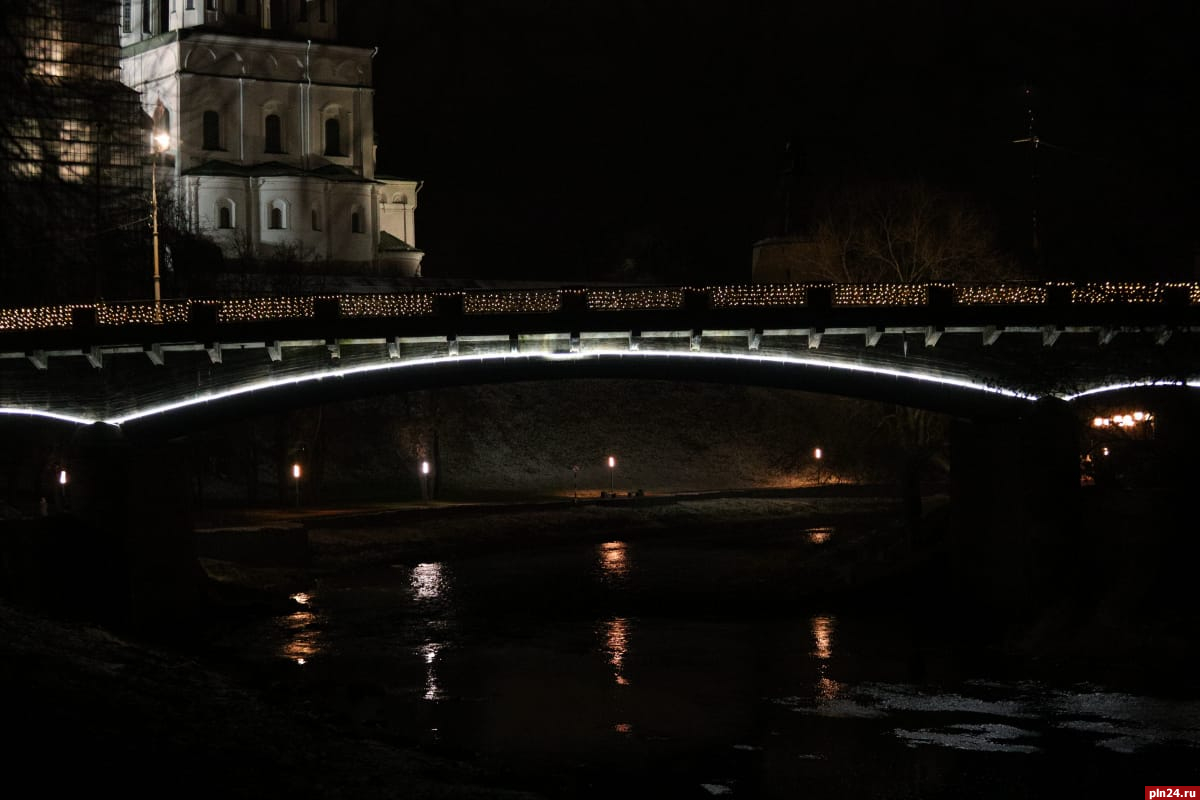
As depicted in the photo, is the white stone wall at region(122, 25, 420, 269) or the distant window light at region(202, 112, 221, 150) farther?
the distant window light at region(202, 112, 221, 150)

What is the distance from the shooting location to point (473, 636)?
40.9 meters

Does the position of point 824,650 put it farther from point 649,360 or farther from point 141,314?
point 141,314

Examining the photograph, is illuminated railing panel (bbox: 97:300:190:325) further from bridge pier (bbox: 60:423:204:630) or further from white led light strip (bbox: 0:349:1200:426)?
bridge pier (bbox: 60:423:204:630)

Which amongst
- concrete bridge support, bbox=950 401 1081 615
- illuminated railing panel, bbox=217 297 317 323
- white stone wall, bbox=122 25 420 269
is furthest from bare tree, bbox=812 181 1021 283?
white stone wall, bbox=122 25 420 269

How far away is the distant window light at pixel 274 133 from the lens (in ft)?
364

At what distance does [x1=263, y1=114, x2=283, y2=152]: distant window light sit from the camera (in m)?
111

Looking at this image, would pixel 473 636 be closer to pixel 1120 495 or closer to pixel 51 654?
pixel 51 654

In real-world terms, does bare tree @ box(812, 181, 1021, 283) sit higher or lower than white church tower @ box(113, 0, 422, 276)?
lower

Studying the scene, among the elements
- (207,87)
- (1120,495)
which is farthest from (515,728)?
(207,87)

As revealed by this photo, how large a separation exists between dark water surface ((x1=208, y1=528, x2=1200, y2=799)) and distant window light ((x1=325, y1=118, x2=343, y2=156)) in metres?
67.2

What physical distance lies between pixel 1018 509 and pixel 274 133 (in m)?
77.8

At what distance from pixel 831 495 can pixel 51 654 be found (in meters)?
49.0

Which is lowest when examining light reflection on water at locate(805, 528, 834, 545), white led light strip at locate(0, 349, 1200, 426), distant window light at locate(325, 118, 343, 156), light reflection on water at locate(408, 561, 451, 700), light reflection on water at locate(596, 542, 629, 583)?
light reflection on water at locate(805, 528, 834, 545)

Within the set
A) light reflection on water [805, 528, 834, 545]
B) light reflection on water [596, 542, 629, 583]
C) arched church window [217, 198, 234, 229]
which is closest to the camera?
light reflection on water [596, 542, 629, 583]
